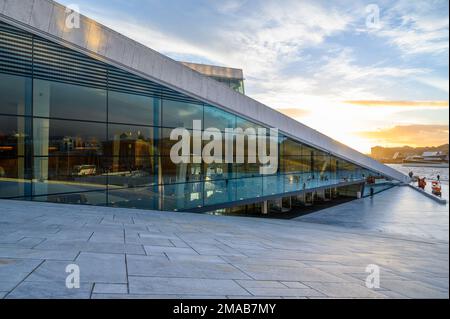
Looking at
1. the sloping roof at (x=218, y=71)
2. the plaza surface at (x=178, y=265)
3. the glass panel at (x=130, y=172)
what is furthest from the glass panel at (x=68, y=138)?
the sloping roof at (x=218, y=71)

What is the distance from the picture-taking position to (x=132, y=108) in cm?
1627

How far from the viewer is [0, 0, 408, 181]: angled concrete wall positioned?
1289cm

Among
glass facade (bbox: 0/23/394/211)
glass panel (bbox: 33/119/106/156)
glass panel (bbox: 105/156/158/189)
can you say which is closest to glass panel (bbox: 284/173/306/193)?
glass facade (bbox: 0/23/394/211)

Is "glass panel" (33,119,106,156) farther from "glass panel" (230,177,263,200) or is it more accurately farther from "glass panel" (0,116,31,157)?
"glass panel" (230,177,263,200)

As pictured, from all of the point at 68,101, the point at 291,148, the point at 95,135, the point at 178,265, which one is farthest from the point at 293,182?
the point at 178,265

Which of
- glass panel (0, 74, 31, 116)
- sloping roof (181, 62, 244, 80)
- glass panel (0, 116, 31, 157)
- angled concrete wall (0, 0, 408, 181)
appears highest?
sloping roof (181, 62, 244, 80)

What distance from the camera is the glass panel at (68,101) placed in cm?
1327

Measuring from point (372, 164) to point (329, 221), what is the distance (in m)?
16.3

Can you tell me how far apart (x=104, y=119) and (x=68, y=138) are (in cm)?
192

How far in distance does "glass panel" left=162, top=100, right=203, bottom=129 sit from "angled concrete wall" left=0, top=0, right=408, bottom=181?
2.38 ft

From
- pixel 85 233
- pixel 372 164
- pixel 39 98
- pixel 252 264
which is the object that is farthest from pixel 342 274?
pixel 372 164

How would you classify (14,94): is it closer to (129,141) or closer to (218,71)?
(129,141)

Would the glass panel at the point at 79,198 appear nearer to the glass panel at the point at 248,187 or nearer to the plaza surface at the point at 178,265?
the plaza surface at the point at 178,265

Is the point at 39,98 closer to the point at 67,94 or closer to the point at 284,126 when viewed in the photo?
the point at 67,94
